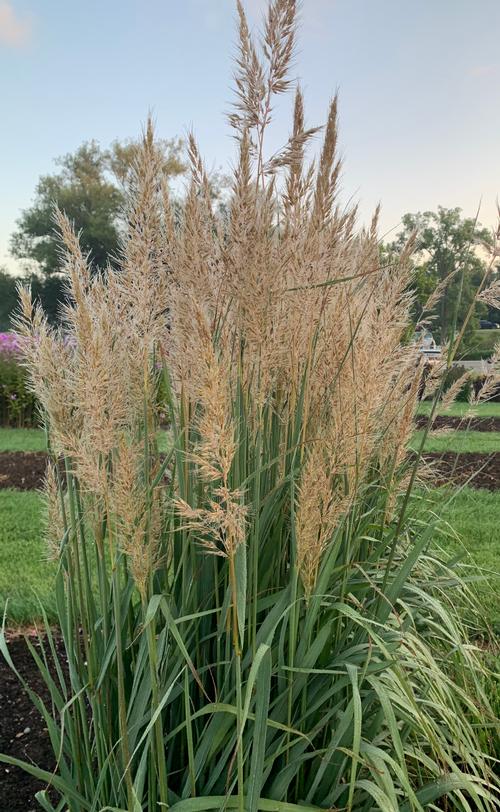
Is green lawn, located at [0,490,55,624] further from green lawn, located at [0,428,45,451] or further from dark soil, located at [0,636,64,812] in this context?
green lawn, located at [0,428,45,451]

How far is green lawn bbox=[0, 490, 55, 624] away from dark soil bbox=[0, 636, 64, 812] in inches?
14.3

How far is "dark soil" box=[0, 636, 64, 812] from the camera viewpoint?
7.29ft

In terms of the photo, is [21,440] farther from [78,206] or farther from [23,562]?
[78,206]

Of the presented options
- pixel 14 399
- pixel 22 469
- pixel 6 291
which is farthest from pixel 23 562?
pixel 6 291

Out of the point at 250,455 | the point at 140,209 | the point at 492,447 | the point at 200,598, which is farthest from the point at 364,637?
the point at 492,447

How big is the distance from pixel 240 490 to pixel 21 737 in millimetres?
1831

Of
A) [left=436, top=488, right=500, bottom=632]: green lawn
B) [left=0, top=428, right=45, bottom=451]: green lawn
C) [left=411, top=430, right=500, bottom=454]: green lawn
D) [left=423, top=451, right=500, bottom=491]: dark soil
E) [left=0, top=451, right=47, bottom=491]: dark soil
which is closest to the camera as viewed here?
[left=436, top=488, right=500, bottom=632]: green lawn

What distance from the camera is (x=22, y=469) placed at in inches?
310

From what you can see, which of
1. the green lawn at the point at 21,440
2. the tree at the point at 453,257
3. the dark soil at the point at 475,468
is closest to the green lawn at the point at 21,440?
the green lawn at the point at 21,440

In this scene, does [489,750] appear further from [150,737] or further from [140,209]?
[140,209]

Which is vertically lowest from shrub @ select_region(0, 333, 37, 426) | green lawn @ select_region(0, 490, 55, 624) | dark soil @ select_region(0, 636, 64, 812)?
dark soil @ select_region(0, 636, 64, 812)

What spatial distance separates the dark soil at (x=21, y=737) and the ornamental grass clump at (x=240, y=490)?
52 cm

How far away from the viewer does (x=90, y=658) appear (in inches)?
65.0

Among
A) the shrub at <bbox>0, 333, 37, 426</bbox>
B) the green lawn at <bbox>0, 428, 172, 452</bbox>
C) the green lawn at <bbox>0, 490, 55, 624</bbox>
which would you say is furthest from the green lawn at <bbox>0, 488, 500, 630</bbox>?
the shrub at <bbox>0, 333, 37, 426</bbox>
